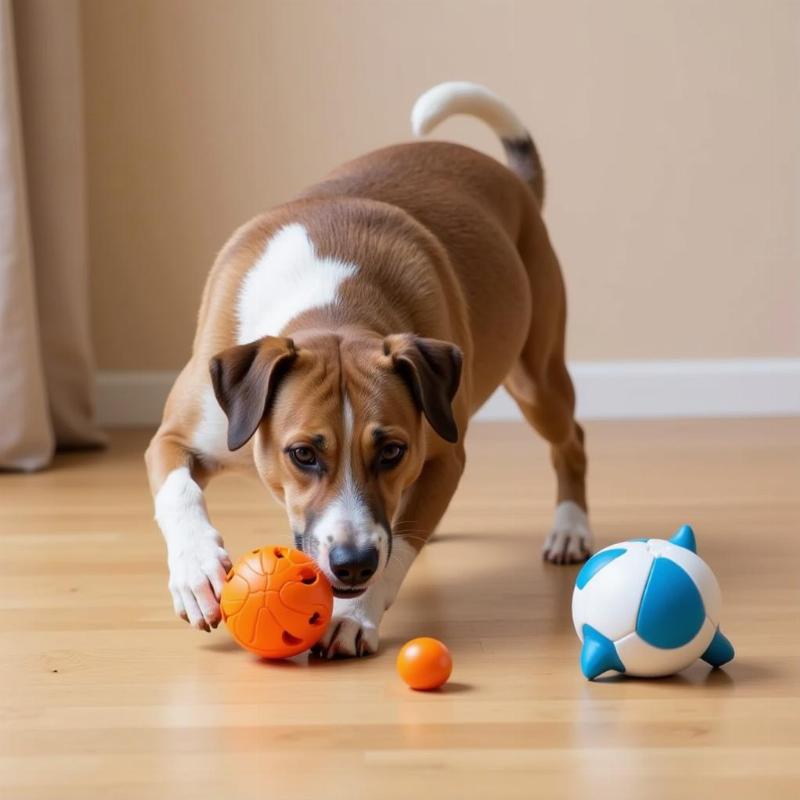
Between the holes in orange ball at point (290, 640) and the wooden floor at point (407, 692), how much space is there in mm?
55

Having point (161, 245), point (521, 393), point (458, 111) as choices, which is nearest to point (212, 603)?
point (521, 393)

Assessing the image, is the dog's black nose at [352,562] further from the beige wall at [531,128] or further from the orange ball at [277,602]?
the beige wall at [531,128]

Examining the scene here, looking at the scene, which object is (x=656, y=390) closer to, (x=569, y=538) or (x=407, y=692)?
(x=569, y=538)

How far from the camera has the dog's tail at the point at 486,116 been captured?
369 cm

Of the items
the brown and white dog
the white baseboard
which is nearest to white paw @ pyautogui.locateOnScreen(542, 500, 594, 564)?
the brown and white dog

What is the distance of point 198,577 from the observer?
2479 mm

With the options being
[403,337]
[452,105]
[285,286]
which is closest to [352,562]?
[403,337]

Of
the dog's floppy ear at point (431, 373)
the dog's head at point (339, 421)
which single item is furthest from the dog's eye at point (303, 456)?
the dog's floppy ear at point (431, 373)

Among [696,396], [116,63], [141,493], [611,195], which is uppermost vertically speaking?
[116,63]

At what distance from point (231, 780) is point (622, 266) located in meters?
4.06

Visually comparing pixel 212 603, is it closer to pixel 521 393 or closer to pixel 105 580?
pixel 105 580

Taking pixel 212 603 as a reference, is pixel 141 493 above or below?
below

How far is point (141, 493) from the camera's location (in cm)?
417

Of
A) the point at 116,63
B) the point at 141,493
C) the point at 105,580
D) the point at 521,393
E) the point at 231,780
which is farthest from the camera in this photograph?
the point at 116,63
